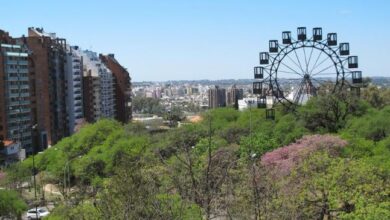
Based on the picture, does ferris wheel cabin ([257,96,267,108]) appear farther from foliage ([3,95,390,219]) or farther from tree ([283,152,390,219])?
tree ([283,152,390,219])

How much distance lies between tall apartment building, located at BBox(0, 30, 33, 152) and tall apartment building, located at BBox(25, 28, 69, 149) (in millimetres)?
2019

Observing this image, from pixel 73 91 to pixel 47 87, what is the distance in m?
8.06

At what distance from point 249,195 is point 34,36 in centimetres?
5985

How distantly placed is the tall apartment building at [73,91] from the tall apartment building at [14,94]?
36.0ft

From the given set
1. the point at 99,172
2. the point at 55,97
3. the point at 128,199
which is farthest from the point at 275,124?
the point at 55,97

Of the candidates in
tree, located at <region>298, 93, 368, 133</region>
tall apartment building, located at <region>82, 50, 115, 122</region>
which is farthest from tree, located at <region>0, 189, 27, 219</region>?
tall apartment building, located at <region>82, 50, 115, 122</region>

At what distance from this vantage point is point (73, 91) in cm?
7919

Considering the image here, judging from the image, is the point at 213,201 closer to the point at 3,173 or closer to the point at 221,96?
the point at 3,173

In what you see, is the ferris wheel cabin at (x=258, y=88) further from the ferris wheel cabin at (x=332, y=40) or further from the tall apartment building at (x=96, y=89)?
the tall apartment building at (x=96, y=89)

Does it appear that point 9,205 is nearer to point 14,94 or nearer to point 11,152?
point 11,152

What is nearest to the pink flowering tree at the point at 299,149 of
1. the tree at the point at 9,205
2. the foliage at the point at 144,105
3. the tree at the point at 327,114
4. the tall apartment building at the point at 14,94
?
the tree at the point at 327,114

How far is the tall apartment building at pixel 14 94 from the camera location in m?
62.7

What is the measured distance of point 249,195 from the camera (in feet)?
53.3

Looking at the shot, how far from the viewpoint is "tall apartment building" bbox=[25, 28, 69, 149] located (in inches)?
2741
